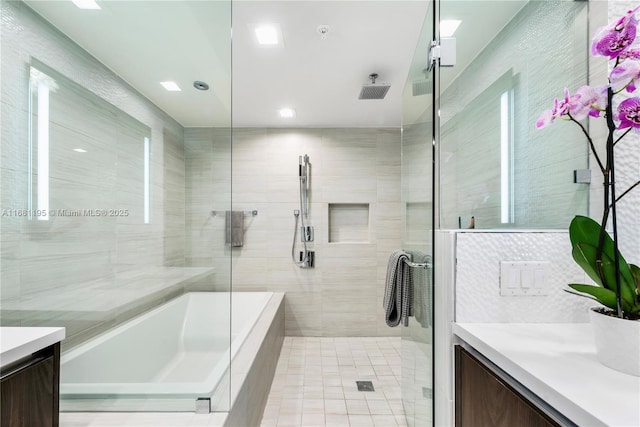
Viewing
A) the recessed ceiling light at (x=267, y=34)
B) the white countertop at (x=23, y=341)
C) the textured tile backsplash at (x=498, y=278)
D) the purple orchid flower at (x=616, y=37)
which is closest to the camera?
the purple orchid flower at (x=616, y=37)

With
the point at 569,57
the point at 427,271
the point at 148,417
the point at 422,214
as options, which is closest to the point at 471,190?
the point at 422,214

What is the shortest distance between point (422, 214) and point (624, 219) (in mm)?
654

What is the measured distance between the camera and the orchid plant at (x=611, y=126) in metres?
0.68

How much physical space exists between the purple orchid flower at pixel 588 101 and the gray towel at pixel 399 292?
106 cm

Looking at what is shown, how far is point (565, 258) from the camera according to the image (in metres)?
1.07

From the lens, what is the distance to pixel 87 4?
3.94ft

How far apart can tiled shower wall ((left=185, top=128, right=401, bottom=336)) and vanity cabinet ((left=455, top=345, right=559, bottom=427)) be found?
2.57m

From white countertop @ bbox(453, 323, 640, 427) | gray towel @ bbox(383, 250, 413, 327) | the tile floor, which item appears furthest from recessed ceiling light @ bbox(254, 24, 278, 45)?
the tile floor

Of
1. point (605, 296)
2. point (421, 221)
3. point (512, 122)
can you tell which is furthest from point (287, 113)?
point (605, 296)

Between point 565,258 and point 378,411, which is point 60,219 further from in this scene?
point 378,411

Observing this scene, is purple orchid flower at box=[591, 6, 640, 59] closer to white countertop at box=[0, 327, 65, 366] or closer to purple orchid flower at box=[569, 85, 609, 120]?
purple orchid flower at box=[569, 85, 609, 120]

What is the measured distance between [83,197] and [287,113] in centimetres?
234

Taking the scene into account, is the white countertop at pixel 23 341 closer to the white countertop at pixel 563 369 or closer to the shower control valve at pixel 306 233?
the white countertop at pixel 563 369

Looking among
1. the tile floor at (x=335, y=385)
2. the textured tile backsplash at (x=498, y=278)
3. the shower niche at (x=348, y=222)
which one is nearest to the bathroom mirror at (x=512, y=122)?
the textured tile backsplash at (x=498, y=278)
